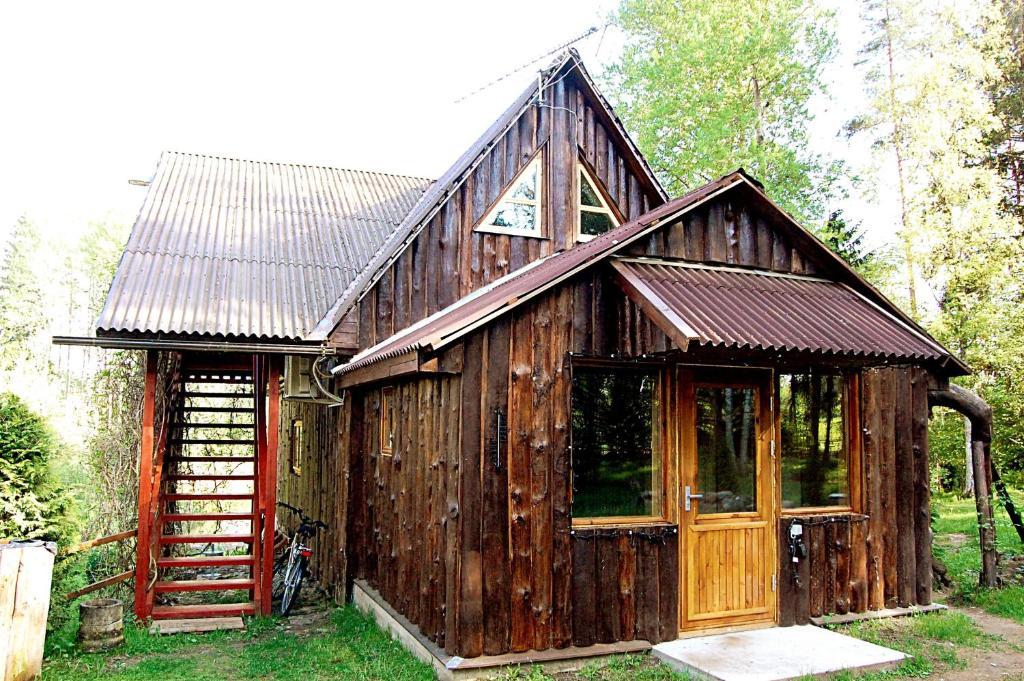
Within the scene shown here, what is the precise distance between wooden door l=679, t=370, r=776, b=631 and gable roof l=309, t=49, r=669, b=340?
11.6ft

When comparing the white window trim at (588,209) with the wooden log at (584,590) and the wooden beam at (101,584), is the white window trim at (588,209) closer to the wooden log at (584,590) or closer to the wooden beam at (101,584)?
the wooden log at (584,590)

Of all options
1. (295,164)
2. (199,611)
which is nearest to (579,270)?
(199,611)

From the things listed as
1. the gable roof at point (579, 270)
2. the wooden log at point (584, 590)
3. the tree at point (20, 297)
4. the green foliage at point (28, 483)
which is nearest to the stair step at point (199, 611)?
the green foliage at point (28, 483)

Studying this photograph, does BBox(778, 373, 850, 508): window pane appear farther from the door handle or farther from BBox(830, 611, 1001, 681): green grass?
BBox(830, 611, 1001, 681): green grass

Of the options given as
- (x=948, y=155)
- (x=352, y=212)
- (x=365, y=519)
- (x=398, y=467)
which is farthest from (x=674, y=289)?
(x=948, y=155)

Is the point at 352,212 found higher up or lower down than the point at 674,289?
higher up

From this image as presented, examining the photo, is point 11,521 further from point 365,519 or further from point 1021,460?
point 1021,460

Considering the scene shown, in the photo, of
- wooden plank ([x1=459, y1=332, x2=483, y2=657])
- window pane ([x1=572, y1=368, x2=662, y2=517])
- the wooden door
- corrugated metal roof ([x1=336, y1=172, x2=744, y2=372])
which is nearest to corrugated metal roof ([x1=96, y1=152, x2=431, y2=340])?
corrugated metal roof ([x1=336, y1=172, x2=744, y2=372])

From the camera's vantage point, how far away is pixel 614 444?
661 cm

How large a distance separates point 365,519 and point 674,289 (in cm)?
446

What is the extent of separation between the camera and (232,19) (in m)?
23.7

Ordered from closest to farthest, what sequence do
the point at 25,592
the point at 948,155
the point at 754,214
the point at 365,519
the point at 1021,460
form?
the point at 25,592
the point at 754,214
the point at 365,519
the point at 1021,460
the point at 948,155

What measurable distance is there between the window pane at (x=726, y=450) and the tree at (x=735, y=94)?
1488cm

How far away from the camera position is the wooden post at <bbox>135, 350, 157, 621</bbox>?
319 inches
